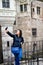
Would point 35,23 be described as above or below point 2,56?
above

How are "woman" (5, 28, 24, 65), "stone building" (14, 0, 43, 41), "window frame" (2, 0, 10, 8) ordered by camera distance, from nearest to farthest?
1. "woman" (5, 28, 24, 65)
2. "window frame" (2, 0, 10, 8)
3. "stone building" (14, 0, 43, 41)

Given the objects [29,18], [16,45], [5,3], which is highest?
[5,3]

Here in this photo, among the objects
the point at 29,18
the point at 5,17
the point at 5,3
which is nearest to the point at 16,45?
the point at 5,17

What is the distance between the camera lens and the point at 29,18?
7129 mm

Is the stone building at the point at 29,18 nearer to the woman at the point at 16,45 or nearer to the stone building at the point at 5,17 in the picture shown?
the stone building at the point at 5,17

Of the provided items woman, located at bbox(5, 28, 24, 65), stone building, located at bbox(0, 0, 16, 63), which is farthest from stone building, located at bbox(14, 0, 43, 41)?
woman, located at bbox(5, 28, 24, 65)

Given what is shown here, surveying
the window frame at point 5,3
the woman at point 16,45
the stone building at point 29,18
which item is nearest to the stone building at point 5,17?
the window frame at point 5,3

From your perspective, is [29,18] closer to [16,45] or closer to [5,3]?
[5,3]

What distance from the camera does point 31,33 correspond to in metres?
7.20

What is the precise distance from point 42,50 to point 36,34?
0.57m

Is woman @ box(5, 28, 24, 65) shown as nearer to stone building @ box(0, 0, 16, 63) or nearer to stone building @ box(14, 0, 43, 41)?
stone building @ box(0, 0, 16, 63)

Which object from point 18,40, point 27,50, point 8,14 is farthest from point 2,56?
point 18,40

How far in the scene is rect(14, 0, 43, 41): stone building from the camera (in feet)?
23.1

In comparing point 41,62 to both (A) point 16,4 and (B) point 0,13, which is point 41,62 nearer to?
(B) point 0,13
